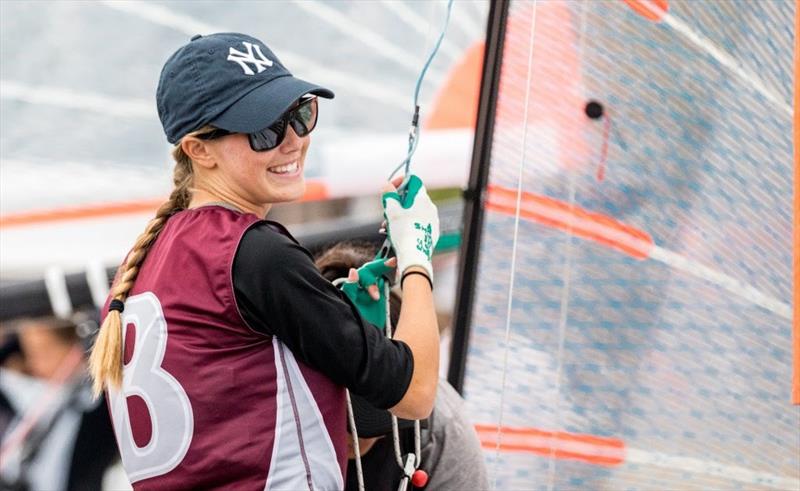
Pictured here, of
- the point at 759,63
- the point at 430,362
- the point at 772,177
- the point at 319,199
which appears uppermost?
the point at 759,63

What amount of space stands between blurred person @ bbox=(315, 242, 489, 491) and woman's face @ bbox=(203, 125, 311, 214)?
0.63 ft

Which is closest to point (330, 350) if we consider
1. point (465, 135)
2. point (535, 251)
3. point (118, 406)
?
point (118, 406)

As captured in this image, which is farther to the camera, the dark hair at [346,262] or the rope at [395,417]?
the dark hair at [346,262]

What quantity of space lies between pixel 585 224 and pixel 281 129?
2.19 ft

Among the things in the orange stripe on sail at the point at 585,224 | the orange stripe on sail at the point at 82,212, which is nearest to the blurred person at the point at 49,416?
the orange stripe on sail at the point at 82,212

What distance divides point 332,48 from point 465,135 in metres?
0.61

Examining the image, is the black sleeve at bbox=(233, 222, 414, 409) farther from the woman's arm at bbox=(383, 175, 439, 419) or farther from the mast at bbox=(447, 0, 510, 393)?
the mast at bbox=(447, 0, 510, 393)

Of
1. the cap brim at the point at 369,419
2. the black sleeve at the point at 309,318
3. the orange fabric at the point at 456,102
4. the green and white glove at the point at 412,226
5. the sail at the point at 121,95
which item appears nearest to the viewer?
the black sleeve at the point at 309,318

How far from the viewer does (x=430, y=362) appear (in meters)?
0.81

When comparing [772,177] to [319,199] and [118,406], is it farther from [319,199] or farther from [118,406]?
[319,199]

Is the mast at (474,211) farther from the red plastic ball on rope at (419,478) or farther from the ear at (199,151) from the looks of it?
the ear at (199,151)

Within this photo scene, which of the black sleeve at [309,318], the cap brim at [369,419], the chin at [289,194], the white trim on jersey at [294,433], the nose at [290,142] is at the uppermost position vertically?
the nose at [290,142]

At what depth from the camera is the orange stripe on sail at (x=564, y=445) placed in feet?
4.56

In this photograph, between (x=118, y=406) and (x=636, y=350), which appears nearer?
(x=118, y=406)
